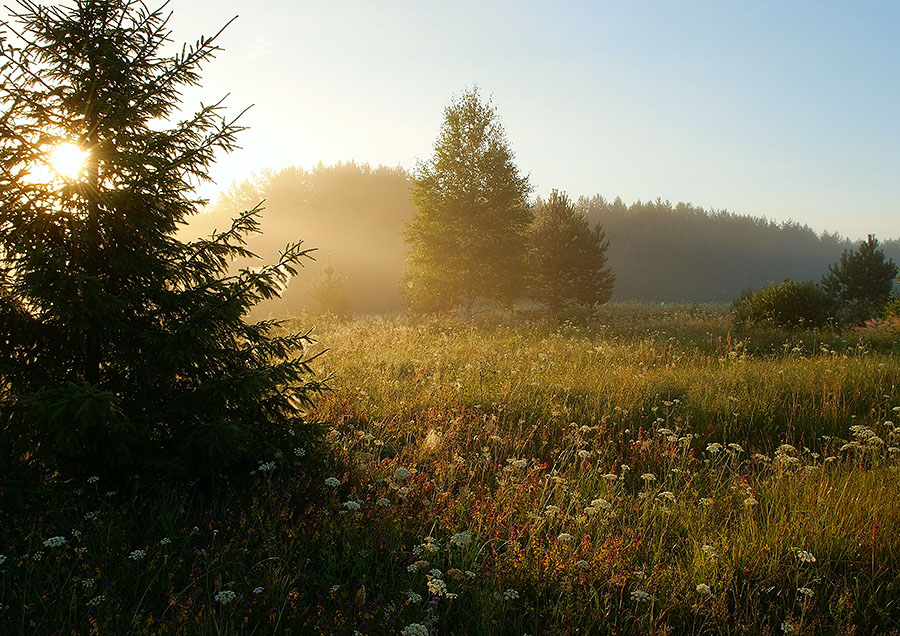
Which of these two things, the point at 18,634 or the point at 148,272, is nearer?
the point at 18,634

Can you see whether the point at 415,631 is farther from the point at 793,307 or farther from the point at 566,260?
the point at 566,260

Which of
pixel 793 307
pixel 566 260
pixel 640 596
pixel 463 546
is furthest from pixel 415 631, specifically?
pixel 566 260

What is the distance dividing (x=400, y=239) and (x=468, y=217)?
3367cm

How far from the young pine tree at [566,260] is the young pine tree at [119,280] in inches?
889

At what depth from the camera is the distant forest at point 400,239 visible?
4828 cm

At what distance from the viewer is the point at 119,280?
370cm

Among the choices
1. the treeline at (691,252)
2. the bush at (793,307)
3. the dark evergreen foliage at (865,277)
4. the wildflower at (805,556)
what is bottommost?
the wildflower at (805,556)

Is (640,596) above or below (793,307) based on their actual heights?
below

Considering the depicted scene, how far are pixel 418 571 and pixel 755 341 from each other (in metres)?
13.2

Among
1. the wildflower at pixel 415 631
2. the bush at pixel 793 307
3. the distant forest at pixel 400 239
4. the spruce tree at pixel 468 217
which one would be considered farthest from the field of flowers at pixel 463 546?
the distant forest at pixel 400 239

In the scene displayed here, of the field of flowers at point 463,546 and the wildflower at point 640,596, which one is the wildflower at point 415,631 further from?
the wildflower at point 640,596

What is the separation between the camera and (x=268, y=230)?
191ft

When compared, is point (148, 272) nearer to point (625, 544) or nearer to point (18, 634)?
point (18, 634)

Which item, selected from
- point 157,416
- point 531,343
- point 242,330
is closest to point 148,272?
point 242,330
